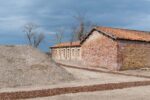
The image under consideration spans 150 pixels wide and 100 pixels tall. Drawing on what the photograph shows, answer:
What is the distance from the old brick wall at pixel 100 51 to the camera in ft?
102

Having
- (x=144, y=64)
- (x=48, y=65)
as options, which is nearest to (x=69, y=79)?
(x=48, y=65)

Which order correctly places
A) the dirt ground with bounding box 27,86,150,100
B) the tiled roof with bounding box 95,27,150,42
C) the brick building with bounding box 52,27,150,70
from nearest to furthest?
the dirt ground with bounding box 27,86,150,100 → the brick building with bounding box 52,27,150,70 → the tiled roof with bounding box 95,27,150,42

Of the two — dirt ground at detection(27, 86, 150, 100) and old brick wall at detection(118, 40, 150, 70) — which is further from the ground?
old brick wall at detection(118, 40, 150, 70)

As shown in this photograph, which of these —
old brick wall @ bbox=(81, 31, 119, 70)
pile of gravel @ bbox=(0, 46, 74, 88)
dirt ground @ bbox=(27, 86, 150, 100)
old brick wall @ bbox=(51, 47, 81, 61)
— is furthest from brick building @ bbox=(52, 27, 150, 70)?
dirt ground @ bbox=(27, 86, 150, 100)

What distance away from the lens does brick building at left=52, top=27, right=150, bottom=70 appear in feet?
101

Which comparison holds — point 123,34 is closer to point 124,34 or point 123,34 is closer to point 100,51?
point 124,34

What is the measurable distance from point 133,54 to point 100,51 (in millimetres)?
3338

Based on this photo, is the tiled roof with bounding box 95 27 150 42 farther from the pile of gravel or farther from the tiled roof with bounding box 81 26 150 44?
the pile of gravel

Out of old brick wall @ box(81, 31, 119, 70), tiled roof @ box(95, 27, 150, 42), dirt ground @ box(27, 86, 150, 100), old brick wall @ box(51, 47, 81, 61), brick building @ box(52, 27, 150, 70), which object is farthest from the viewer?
old brick wall @ box(51, 47, 81, 61)

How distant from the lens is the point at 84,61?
117ft

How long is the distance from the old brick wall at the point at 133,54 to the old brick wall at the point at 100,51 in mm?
684

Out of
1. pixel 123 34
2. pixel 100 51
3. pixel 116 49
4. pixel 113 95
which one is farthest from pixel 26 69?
pixel 123 34

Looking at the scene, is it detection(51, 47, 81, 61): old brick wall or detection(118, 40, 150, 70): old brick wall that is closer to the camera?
detection(118, 40, 150, 70): old brick wall

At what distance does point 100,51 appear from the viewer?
32812 millimetres
